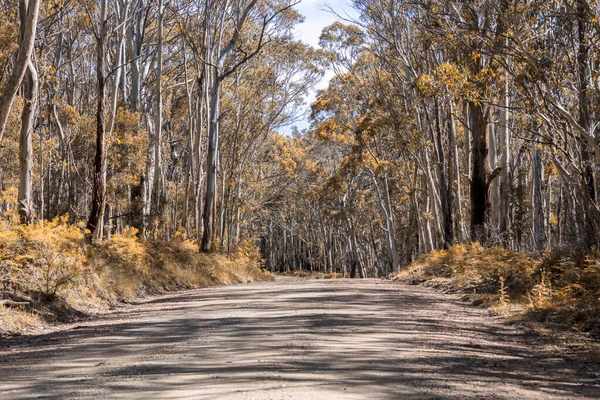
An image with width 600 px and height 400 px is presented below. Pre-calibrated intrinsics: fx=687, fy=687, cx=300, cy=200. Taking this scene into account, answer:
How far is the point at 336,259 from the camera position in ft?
216

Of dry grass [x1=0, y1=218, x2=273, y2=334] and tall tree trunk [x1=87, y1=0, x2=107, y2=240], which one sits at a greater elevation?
tall tree trunk [x1=87, y1=0, x2=107, y2=240]

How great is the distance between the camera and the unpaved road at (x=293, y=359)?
4777 mm

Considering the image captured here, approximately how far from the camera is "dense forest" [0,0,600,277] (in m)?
12.5

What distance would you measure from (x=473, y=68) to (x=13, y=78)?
10.5 m

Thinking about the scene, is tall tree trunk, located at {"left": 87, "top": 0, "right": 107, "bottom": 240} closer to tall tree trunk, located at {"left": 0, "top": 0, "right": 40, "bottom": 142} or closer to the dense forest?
the dense forest

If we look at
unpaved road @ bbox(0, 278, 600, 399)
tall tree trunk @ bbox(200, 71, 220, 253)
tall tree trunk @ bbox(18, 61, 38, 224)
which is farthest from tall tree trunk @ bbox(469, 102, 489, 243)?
tall tree trunk @ bbox(18, 61, 38, 224)

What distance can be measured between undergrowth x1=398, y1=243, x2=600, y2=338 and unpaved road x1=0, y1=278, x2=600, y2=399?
2.12 ft

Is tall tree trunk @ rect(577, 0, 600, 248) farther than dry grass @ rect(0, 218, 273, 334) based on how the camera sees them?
Yes

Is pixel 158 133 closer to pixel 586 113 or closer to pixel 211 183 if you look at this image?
pixel 211 183

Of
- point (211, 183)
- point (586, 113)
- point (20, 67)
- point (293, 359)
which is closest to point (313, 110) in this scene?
point (211, 183)

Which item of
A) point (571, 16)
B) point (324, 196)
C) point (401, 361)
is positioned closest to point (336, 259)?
point (324, 196)

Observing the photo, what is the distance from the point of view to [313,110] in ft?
128

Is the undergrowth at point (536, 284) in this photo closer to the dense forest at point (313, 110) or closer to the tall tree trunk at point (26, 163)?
the dense forest at point (313, 110)

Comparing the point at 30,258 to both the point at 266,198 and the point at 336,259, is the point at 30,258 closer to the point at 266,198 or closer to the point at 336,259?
the point at 266,198
